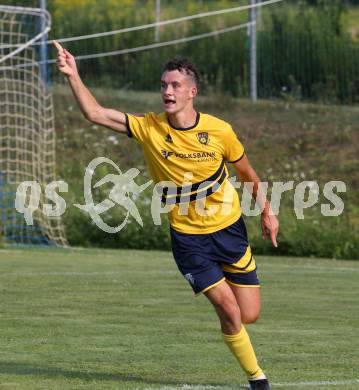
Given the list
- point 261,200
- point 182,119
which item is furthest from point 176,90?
point 261,200

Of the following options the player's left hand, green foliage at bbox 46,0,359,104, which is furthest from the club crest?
green foliage at bbox 46,0,359,104

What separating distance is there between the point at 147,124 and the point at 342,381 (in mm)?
1981

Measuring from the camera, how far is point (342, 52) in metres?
24.0

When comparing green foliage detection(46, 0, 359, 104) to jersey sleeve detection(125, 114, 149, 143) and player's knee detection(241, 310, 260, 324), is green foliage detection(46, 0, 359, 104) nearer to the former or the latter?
jersey sleeve detection(125, 114, 149, 143)

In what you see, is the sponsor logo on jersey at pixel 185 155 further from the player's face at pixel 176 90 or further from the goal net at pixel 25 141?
the goal net at pixel 25 141

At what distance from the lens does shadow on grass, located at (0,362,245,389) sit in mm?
7168

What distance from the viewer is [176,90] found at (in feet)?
23.8

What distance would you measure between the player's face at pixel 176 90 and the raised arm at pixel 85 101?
353 mm

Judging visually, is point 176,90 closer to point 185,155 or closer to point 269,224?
point 185,155

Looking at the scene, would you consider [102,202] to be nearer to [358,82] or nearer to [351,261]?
[351,261]

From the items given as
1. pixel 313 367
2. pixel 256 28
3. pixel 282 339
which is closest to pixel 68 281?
pixel 282 339

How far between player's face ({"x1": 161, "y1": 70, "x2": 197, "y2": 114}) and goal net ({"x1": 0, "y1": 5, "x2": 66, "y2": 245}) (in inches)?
425

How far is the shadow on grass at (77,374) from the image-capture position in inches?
282

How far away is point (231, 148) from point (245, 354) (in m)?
1.30
